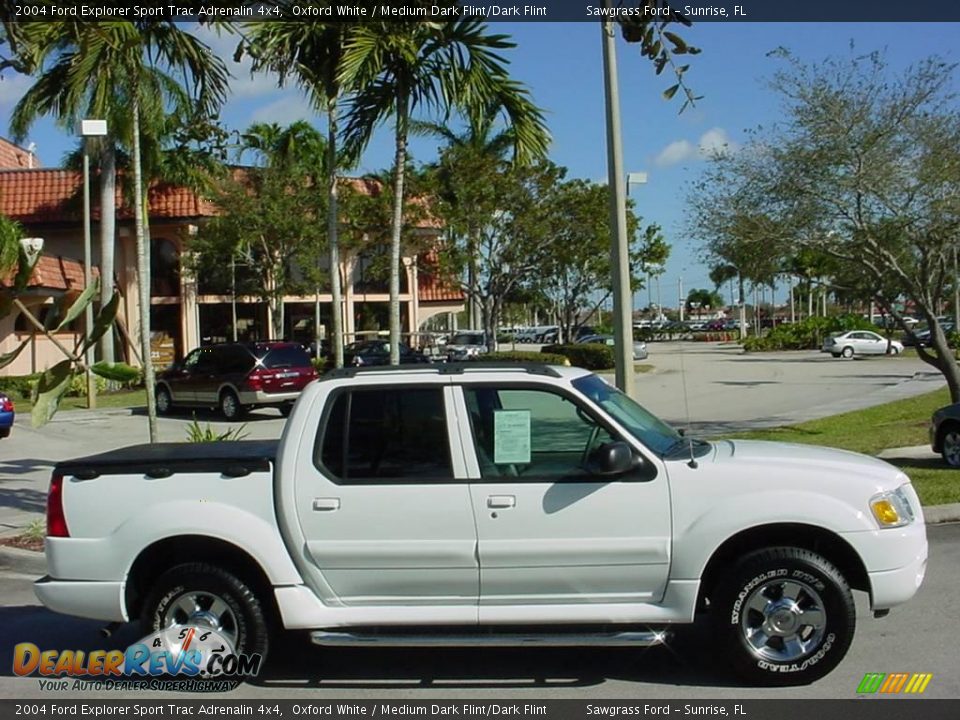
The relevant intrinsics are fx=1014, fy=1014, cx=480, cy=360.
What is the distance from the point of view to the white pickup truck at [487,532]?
17.6 ft

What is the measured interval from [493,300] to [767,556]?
32.6 m

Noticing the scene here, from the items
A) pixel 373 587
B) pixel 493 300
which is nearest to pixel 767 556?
pixel 373 587

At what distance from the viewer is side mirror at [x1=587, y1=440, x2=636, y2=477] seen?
5.32 m

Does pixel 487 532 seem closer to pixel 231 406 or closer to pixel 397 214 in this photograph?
pixel 397 214

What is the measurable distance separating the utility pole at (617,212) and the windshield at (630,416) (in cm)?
494

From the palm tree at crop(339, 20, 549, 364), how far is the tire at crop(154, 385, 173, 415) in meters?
13.2

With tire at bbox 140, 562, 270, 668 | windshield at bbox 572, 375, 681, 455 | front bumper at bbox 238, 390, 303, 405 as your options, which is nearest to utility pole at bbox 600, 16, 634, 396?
windshield at bbox 572, 375, 681, 455

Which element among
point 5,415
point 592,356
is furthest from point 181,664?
point 592,356

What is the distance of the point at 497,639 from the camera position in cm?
538

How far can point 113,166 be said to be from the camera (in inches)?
1352

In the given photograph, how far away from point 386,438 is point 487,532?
793 mm

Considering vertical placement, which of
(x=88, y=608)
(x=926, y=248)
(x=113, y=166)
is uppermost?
(x=113, y=166)

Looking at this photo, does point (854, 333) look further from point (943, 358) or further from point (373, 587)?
point (373, 587)

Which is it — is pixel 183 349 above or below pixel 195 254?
below
